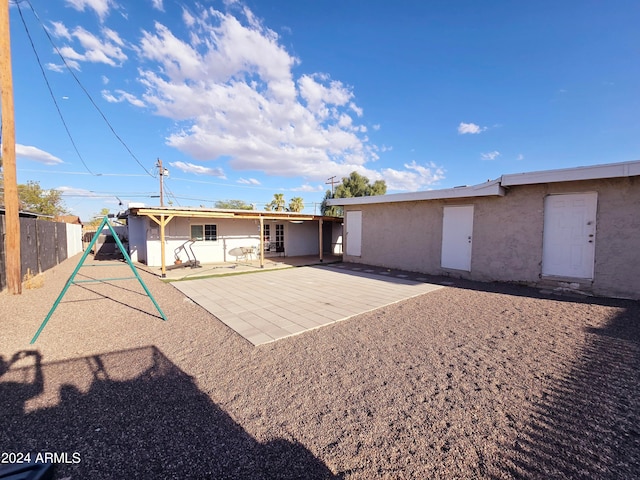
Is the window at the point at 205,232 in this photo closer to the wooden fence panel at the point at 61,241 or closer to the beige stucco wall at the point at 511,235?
the wooden fence panel at the point at 61,241

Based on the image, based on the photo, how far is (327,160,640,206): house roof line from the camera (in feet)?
17.8

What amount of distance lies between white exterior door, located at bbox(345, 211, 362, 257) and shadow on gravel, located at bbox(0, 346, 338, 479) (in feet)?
30.8

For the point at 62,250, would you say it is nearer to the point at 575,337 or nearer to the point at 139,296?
the point at 139,296

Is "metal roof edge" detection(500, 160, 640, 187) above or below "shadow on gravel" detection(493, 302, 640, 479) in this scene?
above

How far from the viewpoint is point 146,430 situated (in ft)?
6.73

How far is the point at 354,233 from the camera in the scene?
1182 cm

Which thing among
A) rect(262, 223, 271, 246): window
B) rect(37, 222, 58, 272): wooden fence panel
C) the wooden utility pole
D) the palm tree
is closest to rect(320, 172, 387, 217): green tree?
the palm tree

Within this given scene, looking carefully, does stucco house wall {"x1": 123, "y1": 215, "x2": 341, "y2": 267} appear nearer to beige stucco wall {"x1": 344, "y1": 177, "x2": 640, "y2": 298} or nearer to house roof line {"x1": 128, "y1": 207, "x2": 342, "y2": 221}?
house roof line {"x1": 128, "y1": 207, "x2": 342, "y2": 221}

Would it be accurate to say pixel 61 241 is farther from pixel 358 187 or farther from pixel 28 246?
pixel 358 187

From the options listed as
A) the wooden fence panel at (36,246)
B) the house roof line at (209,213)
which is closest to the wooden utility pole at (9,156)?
the wooden fence panel at (36,246)

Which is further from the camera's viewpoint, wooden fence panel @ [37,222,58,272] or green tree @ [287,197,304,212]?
green tree @ [287,197,304,212]

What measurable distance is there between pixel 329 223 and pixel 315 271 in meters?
7.54

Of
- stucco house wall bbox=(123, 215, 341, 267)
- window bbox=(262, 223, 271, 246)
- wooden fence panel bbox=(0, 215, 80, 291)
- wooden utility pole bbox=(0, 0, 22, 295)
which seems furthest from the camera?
window bbox=(262, 223, 271, 246)

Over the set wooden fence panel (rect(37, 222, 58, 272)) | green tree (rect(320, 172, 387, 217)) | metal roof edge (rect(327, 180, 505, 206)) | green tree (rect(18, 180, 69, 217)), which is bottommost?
wooden fence panel (rect(37, 222, 58, 272))
